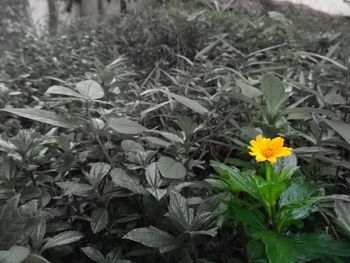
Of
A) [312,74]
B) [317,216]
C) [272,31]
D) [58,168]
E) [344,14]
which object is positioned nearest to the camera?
[317,216]

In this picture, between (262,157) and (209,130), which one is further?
(209,130)

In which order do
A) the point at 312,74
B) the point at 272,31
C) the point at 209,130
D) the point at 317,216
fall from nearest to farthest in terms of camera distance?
the point at 317,216 < the point at 209,130 < the point at 312,74 < the point at 272,31

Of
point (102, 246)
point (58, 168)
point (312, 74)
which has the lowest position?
point (102, 246)

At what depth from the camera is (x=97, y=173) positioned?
90 cm

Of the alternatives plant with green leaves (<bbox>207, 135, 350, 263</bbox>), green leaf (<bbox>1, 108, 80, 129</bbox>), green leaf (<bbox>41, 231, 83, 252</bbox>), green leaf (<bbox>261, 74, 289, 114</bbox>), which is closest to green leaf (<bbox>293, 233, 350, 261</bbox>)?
plant with green leaves (<bbox>207, 135, 350, 263</bbox>)

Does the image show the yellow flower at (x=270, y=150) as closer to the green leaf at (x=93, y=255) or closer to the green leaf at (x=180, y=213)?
the green leaf at (x=180, y=213)

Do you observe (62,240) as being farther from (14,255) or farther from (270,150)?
(270,150)

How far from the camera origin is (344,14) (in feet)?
12.5

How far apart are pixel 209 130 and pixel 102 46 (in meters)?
1.83

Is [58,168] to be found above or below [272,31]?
below

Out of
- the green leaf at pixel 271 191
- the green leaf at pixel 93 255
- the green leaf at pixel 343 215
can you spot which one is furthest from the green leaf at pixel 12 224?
the green leaf at pixel 343 215

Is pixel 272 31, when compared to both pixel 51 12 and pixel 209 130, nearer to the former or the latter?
pixel 209 130

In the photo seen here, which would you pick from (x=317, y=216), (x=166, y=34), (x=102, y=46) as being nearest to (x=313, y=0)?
(x=166, y=34)

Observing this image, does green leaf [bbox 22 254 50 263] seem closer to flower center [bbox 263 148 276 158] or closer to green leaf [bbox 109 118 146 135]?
green leaf [bbox 109 118 146 135]
